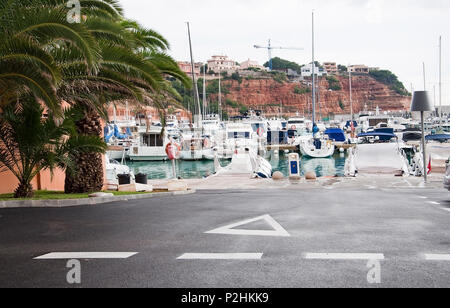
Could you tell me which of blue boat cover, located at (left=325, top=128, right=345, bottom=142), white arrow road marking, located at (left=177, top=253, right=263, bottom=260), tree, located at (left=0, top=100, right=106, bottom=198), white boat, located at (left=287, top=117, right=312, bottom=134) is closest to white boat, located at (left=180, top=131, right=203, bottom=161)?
blue boat cover, located at (left=325, top=128, right=345, bottom=142)

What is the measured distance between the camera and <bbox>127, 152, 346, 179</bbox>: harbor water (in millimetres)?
46344

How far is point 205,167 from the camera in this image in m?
51.6

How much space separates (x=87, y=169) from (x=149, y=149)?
38.7m

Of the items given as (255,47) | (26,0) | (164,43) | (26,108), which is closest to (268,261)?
(26,0)

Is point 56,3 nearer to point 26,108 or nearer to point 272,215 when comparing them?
point 26,108

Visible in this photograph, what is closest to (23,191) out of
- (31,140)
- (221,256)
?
(31,140)

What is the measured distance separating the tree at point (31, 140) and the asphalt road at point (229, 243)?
2.31 m

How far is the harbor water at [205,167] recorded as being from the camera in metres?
A: 46.3

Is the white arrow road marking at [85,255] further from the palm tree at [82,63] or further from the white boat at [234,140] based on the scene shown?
the white boat at [234,140]

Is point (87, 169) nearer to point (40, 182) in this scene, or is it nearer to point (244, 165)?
point (40, 182)

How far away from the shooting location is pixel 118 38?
15617 millimetres

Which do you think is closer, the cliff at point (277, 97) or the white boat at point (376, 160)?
the white boat at point (376, 160)

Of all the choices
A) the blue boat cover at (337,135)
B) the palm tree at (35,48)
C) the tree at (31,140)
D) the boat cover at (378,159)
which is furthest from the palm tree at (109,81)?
the blue boat cover at (337,135)

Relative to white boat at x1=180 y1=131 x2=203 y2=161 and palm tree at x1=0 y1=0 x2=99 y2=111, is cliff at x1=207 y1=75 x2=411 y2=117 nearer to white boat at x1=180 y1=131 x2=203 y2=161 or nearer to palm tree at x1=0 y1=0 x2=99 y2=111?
white boat at x1=180 y1=131 x2=203 y2=161
